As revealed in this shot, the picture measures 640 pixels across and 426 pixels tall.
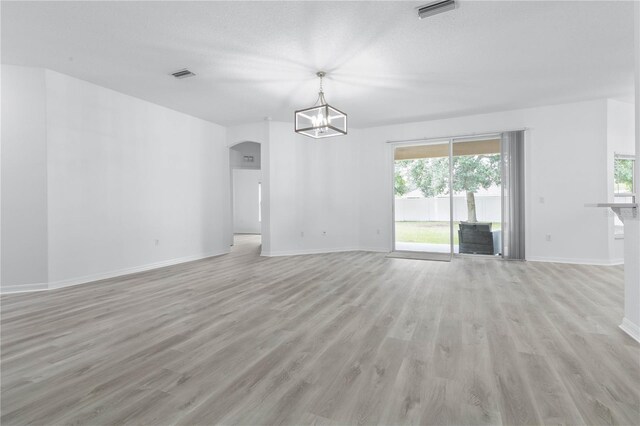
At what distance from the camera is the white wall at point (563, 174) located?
5363 millimetres

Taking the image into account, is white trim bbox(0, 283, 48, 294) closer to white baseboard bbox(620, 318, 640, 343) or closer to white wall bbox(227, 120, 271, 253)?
white wall bbox(227, 120, 271, 253)

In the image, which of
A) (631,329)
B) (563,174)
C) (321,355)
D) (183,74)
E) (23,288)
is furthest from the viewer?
(563,174)

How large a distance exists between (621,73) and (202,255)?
7.71m

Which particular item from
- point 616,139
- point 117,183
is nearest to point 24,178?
point 117,183

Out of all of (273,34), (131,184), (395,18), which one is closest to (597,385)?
(395,18)

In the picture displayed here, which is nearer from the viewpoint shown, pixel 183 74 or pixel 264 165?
pixel 183 74

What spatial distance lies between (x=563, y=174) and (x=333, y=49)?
4985mm

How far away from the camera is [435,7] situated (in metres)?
2.75

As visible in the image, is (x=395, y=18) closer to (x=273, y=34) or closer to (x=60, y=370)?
(x=273, y=34)

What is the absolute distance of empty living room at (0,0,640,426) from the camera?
5.91ft

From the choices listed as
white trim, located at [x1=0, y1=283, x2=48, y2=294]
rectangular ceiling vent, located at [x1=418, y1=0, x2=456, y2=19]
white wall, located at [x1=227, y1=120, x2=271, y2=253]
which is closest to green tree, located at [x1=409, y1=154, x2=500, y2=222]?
white wall, located at [x1=227, y1=120, x2=271, y2=253]

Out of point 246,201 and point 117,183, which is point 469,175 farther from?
point 246,201

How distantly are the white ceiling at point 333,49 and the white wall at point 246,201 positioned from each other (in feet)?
21.4

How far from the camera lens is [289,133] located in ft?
22.1
